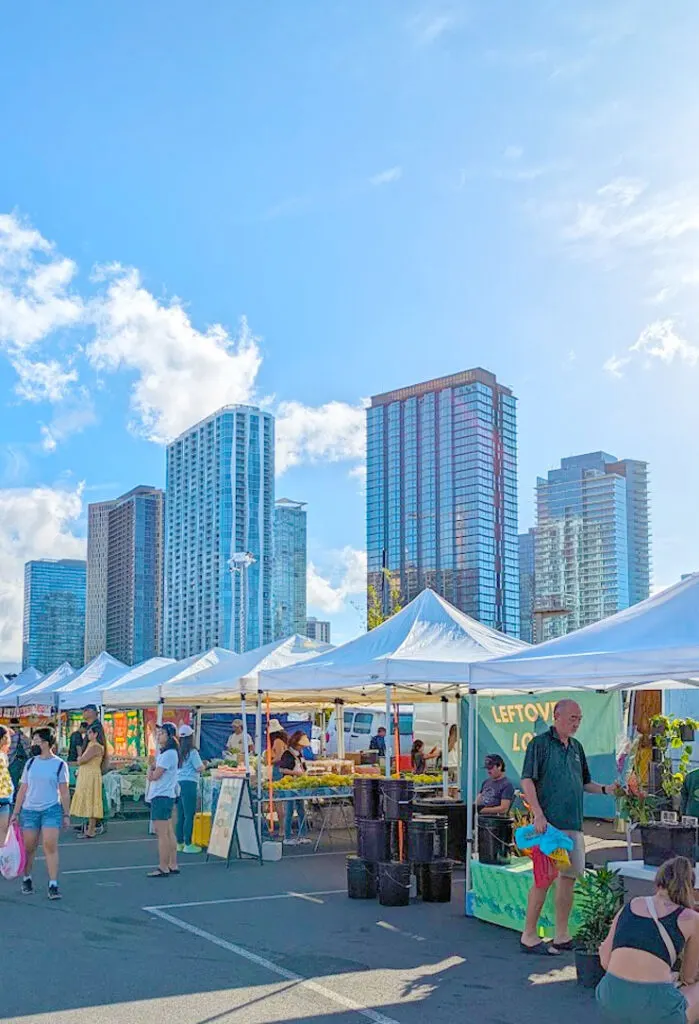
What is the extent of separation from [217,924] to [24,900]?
238cm

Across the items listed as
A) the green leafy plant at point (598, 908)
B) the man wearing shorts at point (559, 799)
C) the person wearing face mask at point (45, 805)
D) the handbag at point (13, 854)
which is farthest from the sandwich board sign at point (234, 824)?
the green leafy plant at point (598, 908)

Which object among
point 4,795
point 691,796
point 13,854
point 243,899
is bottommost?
point 243,899

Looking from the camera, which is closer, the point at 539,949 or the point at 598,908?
the point at 598,908

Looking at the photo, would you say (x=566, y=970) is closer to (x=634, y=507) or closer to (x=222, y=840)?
(x=222, y=840)

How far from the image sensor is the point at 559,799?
26.8 ft

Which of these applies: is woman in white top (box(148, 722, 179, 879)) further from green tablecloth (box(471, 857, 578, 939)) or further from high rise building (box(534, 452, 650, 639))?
high rise building (box(534, 452, 650, 639))

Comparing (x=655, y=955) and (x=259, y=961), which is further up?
(x=655, y=955)

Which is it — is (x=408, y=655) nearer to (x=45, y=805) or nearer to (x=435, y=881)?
(x=435, y=881)

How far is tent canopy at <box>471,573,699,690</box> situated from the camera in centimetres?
796

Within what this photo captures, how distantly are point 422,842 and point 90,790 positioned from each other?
299 inches

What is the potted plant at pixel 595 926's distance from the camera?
6891 mm

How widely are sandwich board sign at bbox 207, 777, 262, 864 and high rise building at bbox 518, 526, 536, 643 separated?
41.3m

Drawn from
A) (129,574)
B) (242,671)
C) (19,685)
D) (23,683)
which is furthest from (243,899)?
(129,574)

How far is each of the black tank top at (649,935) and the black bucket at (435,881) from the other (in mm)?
5626
